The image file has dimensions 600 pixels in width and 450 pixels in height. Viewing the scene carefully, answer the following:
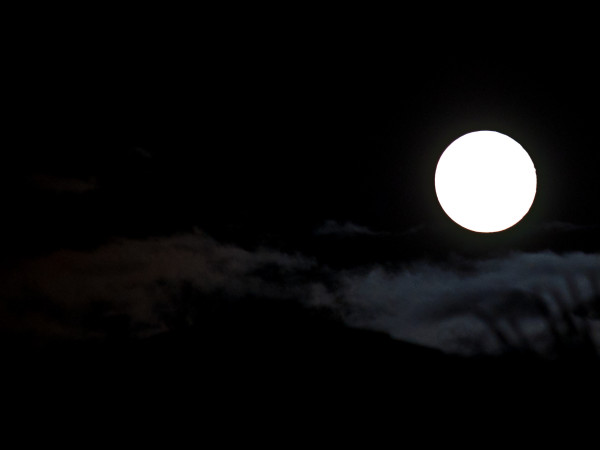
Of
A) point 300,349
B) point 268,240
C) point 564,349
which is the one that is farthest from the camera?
point 300,349

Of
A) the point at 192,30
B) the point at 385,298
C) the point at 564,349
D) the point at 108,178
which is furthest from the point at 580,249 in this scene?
the point at 108,178

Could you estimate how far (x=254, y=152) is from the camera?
4523mm

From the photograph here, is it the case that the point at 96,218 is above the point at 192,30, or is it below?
below

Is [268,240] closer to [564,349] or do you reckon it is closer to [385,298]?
[385,298]

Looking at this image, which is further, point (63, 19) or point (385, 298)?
point (385, 298)

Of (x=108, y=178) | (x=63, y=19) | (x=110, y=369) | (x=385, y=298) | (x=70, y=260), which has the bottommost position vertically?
Result: (x=110, y=369)

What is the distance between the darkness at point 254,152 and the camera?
393cm

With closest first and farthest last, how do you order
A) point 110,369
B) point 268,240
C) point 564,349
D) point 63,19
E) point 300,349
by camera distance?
point 63,19 < point 268,240 < point 110,369 < point 564,349 < point 300,349

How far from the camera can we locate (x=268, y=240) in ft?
16.3

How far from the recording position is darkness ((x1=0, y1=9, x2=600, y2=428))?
3926 mm

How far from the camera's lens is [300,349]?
775 centimetres

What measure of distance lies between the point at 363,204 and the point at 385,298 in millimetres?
1543

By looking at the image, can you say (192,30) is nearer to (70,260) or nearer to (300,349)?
(70,260)

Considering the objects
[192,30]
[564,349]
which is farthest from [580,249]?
[192,30]
